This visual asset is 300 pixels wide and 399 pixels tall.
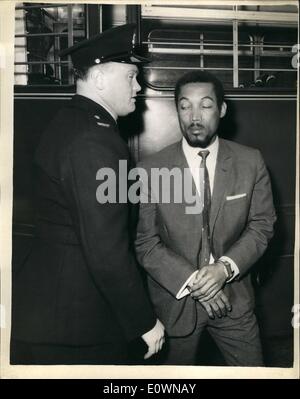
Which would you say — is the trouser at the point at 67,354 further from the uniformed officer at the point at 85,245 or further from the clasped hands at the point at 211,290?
the clasped hands at the point at 211,290

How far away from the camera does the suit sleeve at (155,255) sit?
3.73 feet

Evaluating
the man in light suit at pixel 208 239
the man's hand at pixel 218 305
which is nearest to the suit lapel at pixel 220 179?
the man in light suit at pixel 208 239

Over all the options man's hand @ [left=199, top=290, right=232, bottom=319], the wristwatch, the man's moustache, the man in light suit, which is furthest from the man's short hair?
man's hand @ [left=199, top=290, right=232, bottom=319]

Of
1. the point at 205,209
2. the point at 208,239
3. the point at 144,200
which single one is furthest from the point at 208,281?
the point at 144,200

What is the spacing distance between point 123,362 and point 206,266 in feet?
1.36

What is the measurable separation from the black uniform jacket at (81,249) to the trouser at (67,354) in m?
0.03

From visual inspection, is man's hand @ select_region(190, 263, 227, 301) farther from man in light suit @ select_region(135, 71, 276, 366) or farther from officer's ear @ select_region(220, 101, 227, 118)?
officer's ear @ select_region(220, 101, 227, 118)

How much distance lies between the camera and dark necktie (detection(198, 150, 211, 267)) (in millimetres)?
1182

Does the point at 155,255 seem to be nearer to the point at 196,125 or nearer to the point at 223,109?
the point at 196,125

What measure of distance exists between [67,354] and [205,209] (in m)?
0.65

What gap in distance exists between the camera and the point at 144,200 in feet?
3.84

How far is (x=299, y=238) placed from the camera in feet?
4.09

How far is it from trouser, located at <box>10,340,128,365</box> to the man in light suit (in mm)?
179
